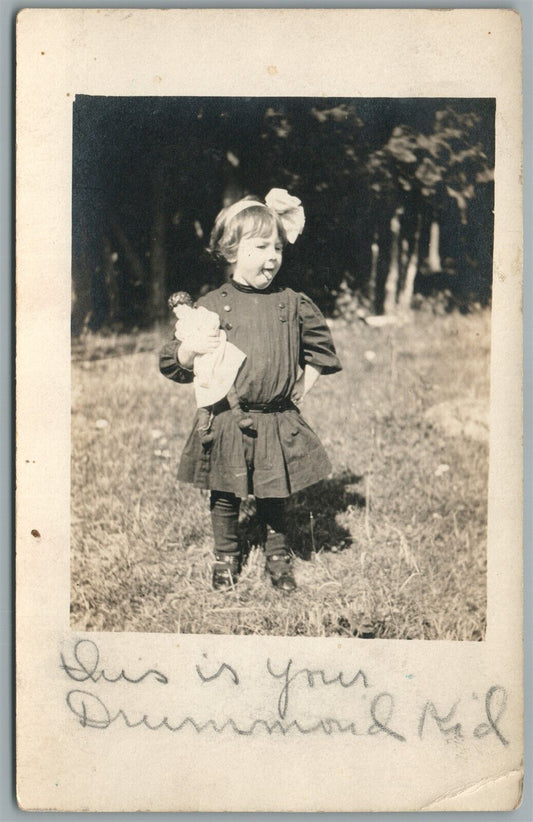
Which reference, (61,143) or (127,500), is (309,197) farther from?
(127,500)

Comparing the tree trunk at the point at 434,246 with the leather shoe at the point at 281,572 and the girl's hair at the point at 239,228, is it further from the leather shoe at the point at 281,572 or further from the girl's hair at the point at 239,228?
the leather shoe at the point at 281,572

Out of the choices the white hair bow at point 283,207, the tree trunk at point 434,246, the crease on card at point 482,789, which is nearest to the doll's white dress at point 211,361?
the white hair bow at point 283,207

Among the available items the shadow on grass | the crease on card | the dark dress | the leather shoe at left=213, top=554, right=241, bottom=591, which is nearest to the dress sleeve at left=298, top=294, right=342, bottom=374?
the dark dress

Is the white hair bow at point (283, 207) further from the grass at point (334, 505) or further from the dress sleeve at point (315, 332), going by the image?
the grass at point (334, 505)

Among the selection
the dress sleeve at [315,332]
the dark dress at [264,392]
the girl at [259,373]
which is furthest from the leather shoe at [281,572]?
the dress sleeve at [315,332]

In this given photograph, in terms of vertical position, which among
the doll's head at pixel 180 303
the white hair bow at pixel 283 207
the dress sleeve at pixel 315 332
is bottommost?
the dress sleeve at pixel 315 332

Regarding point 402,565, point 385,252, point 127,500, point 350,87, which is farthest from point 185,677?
point 350,87

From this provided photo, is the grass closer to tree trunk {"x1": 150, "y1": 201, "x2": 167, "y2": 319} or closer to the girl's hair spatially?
tree trunk {"x1": 150, "y1": 201, "x2": 167, "y2": 319}

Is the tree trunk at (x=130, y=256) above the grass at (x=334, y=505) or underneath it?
above
